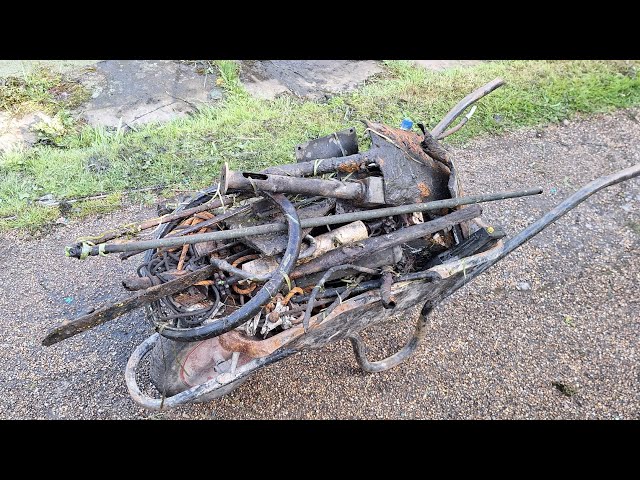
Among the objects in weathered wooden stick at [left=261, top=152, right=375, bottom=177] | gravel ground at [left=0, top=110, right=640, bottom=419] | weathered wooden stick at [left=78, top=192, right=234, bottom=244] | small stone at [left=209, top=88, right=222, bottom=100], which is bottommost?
gravel ground at [left=0, top=110, right=640, bottom=419]

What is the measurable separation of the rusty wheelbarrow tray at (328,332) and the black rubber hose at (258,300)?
197 mm

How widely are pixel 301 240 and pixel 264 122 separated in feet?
12.6

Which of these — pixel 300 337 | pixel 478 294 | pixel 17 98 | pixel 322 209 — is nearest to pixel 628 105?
pixel 478 294

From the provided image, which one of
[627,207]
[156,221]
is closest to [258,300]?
[156,221]

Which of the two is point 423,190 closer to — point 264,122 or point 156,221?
point 156,221

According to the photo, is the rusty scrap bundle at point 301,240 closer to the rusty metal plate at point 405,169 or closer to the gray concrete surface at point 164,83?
the rusty metal plate at point 405,169

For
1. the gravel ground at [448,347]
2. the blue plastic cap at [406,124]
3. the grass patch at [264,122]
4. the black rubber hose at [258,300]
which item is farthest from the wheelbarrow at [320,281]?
the grass patch at [264,122]

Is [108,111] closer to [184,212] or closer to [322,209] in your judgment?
[184,212]

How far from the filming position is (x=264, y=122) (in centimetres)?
628

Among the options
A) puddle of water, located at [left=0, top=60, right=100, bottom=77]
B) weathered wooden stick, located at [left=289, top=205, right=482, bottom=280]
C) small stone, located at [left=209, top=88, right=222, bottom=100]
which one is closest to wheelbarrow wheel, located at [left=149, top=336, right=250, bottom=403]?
weathered wooden stick, located at [left=289, top=205, right=482, bottom=280]

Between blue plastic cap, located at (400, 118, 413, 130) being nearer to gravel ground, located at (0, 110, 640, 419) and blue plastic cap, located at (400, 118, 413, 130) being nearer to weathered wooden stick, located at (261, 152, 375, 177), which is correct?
weathered wooden stick, located at (261, 152, 375, 177)

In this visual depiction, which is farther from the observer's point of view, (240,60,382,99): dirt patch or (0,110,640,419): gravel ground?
(240,60,382,99): dirt patch

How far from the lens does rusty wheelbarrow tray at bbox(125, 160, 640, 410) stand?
2.76m

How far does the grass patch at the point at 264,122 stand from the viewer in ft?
18.1
